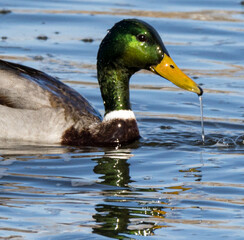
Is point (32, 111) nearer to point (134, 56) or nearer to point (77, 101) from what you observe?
point (77, 101)

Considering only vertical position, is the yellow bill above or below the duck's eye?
below

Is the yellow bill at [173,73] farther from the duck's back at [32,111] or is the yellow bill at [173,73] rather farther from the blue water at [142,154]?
the duck's back at [32,111]

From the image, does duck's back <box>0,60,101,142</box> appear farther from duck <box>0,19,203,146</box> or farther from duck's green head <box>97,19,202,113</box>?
duck's green head <box>97,19,202,113</box>

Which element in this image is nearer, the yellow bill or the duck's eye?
the yellow bill

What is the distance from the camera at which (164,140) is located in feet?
28.9

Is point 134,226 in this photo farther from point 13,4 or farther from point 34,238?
point 13,4

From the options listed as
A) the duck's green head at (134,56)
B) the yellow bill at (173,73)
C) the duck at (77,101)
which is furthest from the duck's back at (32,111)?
the yellow bill at (173,73)

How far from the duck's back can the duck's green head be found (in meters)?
0.55

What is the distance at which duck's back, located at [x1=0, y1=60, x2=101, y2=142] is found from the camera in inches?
337

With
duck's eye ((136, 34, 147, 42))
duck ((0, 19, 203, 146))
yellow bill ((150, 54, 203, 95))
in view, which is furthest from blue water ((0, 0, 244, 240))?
duck's eye ((136, 34, 147, 42))

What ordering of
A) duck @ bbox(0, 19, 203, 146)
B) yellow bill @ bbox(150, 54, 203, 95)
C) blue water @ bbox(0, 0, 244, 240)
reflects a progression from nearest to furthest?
blue water @ bbox(0, 0, 244, 240)
yellow bill @ bbox(150, 54, 203, 95)
duck @ bbox(0, 19, 203, 146)

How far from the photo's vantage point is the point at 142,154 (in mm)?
8227

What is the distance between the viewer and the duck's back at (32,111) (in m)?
8.57

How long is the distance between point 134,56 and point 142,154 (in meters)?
1.04
